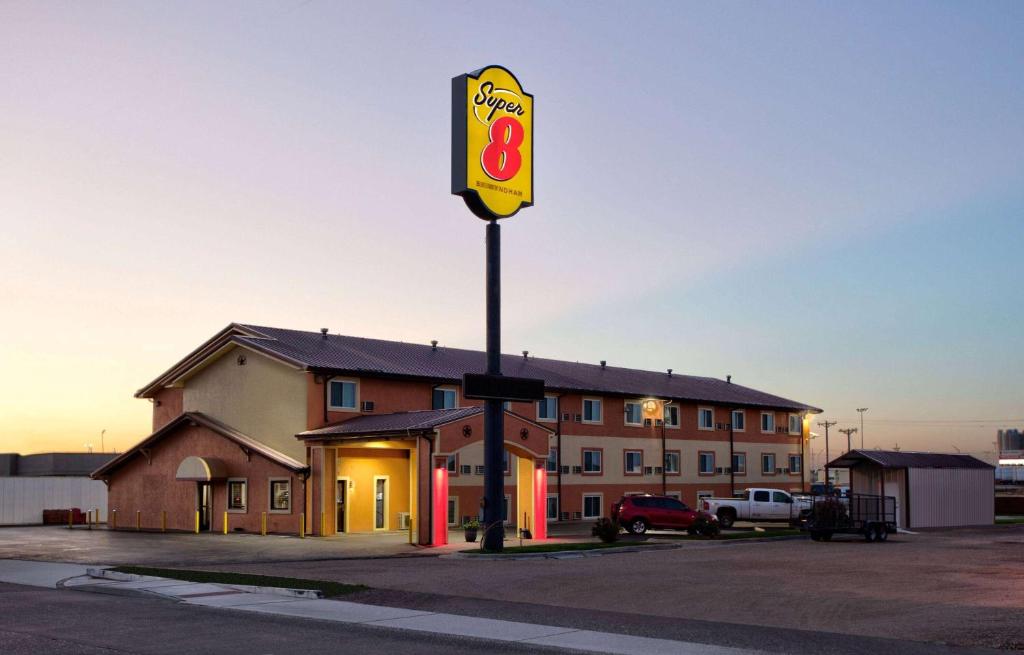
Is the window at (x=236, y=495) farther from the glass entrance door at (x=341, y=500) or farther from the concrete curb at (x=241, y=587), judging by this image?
the concrete curb at (x=241, y=587)

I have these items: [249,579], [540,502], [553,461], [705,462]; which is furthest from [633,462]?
[249,579]

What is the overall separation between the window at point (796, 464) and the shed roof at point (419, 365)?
14.9ft

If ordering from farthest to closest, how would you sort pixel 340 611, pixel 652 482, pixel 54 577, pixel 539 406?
pixel 652 482 → pixel 539 406 → pixel 54 577 → pixel 340 611

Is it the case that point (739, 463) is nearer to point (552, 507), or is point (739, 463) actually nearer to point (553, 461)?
point (553, 461)

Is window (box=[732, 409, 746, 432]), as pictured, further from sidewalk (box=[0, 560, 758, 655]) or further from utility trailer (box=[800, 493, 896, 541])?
sidewalk (box=[0, 560, 758, 655])

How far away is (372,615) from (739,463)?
51.4 meters

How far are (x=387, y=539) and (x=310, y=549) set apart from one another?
19.0ft

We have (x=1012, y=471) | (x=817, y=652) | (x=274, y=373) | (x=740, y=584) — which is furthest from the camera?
(x=1012, y=471)

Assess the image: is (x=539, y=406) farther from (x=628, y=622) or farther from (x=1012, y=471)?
(x=1012, y=471)

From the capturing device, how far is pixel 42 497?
57.1 meters

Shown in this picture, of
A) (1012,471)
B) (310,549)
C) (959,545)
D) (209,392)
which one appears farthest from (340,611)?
(1012,471)

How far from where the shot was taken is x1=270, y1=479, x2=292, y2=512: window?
139 feet

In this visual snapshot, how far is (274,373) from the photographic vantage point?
46031 mm

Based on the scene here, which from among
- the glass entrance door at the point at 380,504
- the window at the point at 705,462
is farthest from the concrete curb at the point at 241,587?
the window at the point at 705,462
